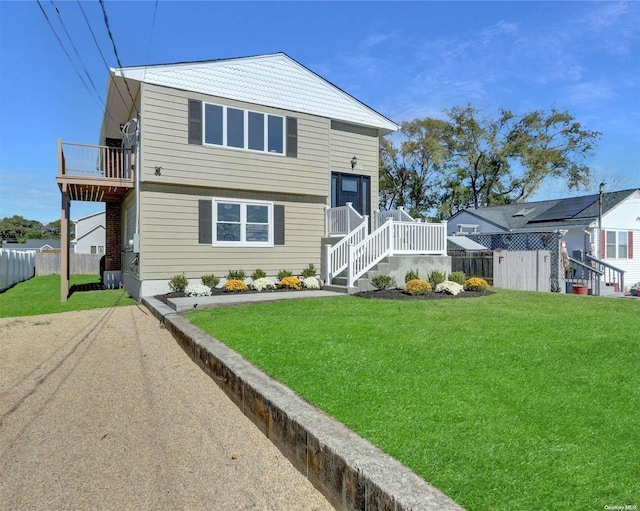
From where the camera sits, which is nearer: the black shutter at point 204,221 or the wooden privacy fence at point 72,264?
the black shutter at point 204,221

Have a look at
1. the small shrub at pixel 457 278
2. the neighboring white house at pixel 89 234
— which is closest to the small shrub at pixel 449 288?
the small shrub at pixel 457 278

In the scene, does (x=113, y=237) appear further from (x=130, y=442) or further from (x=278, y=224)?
(x=130, y=442)

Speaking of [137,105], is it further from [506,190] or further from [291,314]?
[506,190]

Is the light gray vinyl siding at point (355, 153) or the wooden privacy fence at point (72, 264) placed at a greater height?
the light gray vinyl siding at point (355, 153)

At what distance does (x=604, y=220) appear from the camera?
58.7 ft

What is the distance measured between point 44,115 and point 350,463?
1364 centimetres

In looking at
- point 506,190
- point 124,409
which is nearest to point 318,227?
point 124,409

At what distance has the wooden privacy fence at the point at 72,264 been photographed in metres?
25.3

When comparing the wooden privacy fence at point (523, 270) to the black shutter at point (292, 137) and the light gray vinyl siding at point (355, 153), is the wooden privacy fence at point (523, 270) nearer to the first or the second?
the light gray vinyl siding at point (355, 153)

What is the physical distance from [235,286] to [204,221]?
2.01 metres

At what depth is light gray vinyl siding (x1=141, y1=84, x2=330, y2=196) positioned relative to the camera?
1012cm

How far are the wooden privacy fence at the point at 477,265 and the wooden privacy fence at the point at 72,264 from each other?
20938 millimetres

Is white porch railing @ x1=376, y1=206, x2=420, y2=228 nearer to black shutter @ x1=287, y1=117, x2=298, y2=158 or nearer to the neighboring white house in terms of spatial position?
black shutter @ x1=287, y1=117, x2=298, y2=158

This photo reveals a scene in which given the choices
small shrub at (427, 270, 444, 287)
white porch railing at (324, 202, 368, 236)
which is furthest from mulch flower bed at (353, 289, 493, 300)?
white porch railing at (324, 202, 368, 236)
